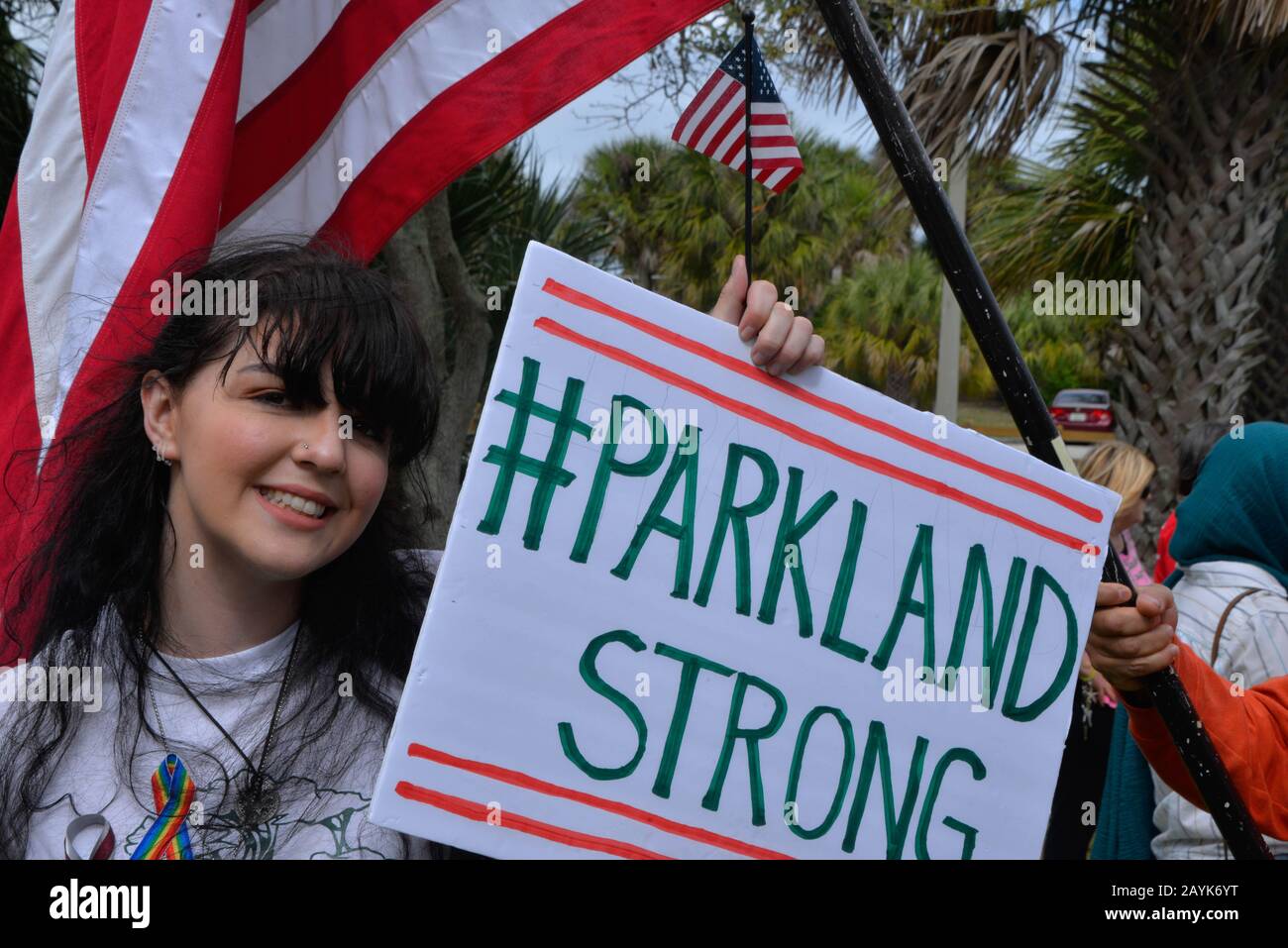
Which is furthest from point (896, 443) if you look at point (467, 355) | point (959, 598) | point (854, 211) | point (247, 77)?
point (854, 211)

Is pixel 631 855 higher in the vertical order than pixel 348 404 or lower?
lower

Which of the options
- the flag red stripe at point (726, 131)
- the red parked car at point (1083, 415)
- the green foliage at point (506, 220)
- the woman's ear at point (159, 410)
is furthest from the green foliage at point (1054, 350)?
the woman's ear at point (159, 410)

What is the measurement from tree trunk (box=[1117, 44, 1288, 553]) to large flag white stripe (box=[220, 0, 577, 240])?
5.32 metres

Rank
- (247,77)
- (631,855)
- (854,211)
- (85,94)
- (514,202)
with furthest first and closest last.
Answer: (854,211), (514,202), (247,77), (85,94), (631,855)

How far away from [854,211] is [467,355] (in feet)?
62.3

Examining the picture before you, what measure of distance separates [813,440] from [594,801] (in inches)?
21.9

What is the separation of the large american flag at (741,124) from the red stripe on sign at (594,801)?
1.03 metres

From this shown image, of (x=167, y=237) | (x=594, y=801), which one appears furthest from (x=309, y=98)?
(x=594, y=801)

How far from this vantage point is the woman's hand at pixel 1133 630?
1.77 meters

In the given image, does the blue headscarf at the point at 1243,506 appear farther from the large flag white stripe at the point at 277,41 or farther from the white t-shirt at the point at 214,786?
the large flag white stripe at the point at 277,41

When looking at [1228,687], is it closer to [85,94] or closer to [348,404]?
[348,404]

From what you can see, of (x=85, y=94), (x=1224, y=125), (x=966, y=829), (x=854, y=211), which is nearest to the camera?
(x=966, y=829)

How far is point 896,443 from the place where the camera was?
1.70 meters

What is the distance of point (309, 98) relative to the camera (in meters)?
2.56
